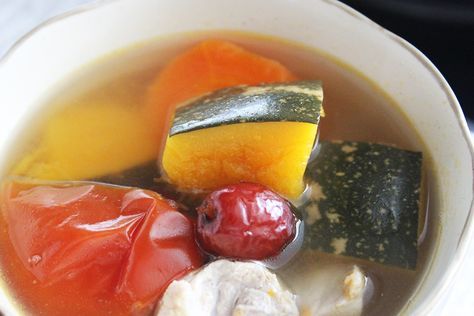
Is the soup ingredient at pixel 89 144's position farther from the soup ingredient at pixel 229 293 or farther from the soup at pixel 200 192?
the soup ingredient at pixel 229 293

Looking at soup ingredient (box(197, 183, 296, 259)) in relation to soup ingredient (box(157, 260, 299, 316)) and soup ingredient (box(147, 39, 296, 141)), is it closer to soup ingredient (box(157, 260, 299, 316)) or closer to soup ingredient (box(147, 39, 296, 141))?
soup ingredient (box(157, 260, 299, 316))

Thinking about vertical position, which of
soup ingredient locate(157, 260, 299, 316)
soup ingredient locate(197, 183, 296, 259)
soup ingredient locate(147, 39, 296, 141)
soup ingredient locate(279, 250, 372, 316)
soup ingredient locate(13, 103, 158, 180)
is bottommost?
soup ingredient locate(279, 250, 372, 316)

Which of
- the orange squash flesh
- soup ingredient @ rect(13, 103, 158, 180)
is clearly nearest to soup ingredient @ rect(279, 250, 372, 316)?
the orange squash flesh

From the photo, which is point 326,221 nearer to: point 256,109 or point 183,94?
point 256,109

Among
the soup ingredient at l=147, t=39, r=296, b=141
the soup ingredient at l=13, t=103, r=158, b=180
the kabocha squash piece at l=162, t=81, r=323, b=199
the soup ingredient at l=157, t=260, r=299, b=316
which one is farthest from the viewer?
the soup ingredient at l=147, t=39, r=296, b=141

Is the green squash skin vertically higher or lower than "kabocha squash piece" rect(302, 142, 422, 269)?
higher

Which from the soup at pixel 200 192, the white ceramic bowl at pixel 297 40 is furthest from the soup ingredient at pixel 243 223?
the white ceramic bowl at pixel 297 40

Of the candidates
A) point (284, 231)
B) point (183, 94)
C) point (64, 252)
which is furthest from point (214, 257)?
point (183, 94)
